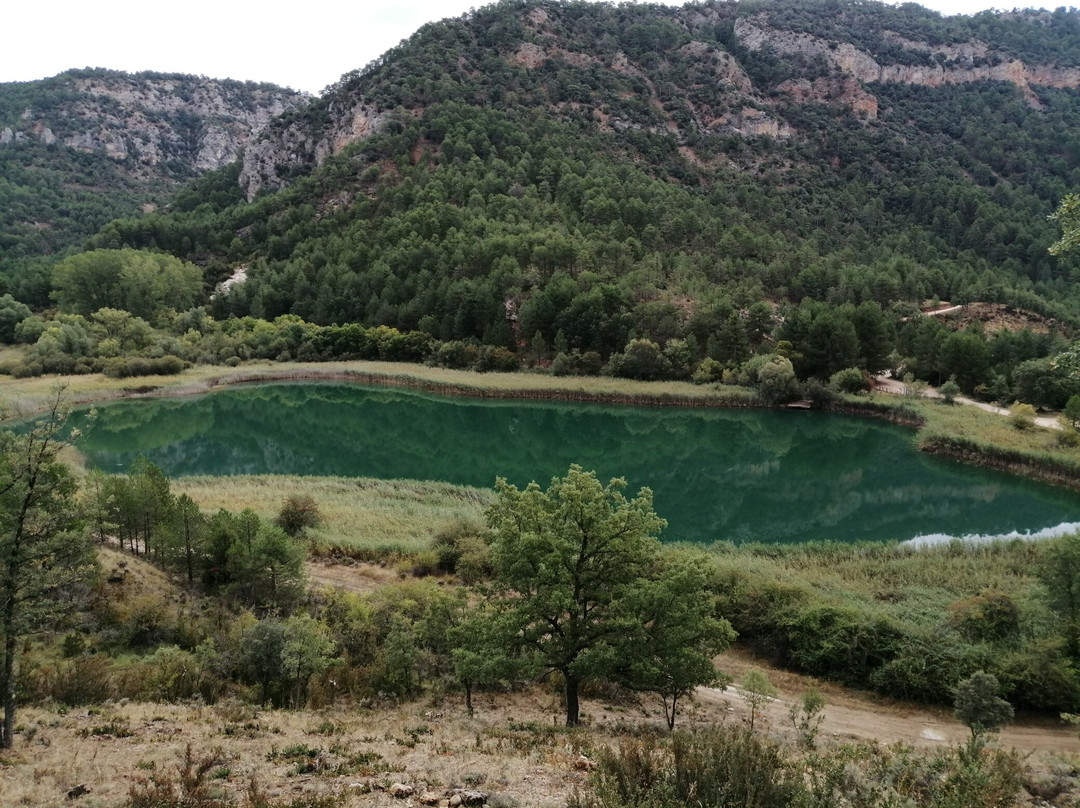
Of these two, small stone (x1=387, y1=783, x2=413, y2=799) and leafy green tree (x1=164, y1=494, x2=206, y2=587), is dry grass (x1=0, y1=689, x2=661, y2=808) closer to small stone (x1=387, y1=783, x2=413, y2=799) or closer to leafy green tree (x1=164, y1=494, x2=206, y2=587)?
small stone (x1=387, y1=783, x2=413, y2=799)

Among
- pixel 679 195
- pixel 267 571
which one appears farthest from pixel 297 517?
pixel 679 195

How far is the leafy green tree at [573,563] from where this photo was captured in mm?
10453

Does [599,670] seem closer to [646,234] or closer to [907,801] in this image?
[907,801]

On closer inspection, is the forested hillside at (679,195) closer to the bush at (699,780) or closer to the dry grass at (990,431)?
the dry grass at (990,431)

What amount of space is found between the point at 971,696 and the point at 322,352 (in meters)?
64.7

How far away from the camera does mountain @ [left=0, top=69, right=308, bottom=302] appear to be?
116m

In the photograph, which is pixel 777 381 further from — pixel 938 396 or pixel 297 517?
pixel 297 517

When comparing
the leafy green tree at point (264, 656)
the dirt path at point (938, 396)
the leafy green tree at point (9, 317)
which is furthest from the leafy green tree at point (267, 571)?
the leafy green tree at point (9, 317)

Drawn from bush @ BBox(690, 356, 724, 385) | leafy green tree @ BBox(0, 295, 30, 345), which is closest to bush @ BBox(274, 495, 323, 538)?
bush @ BBox(690, 356, 724, 385)

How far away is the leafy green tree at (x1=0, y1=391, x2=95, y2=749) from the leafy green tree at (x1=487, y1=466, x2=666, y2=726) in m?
5.96

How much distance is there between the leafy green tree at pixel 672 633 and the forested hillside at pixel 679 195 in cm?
4205

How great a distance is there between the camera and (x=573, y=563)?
10609 mm

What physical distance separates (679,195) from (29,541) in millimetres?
83949

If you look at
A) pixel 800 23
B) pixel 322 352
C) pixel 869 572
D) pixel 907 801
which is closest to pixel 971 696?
pixel 907 801
